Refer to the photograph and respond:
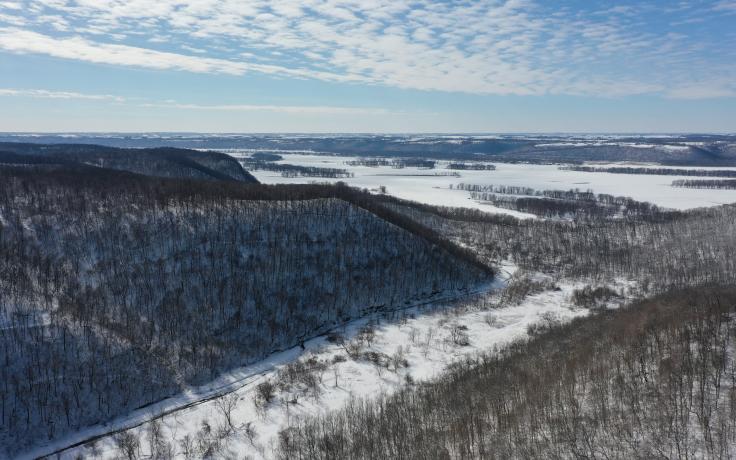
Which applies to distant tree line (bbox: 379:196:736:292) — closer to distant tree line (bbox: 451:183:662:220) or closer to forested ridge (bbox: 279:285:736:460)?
distant tree line (bbox: 451:183:662:220)

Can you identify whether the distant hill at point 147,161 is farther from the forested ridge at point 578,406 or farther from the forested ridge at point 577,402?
the forested ridge at point 578,406

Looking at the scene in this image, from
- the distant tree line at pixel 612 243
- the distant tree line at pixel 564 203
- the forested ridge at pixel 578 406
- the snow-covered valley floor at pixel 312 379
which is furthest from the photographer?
the distant tree line at pixel 564 203

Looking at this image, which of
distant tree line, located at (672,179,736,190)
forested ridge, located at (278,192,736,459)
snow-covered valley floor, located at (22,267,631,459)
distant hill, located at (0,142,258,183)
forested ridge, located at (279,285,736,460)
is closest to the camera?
forested ridge, located at (279,285,736,460)

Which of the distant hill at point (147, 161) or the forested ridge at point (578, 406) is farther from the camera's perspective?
the distant hill at point (147, 161)

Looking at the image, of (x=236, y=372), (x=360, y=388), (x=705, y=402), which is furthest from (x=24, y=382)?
(x=705, y=402)

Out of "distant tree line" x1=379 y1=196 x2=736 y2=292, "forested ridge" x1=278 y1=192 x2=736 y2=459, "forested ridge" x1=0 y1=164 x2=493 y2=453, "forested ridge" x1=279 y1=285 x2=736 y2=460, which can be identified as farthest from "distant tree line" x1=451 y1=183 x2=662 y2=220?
"forested ridge" x1=279 y1=285 x2=736 y2=460

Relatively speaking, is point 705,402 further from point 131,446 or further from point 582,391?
point 131,446

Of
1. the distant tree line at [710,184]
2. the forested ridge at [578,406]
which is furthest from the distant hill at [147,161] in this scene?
the distant tree line at [710,184]
